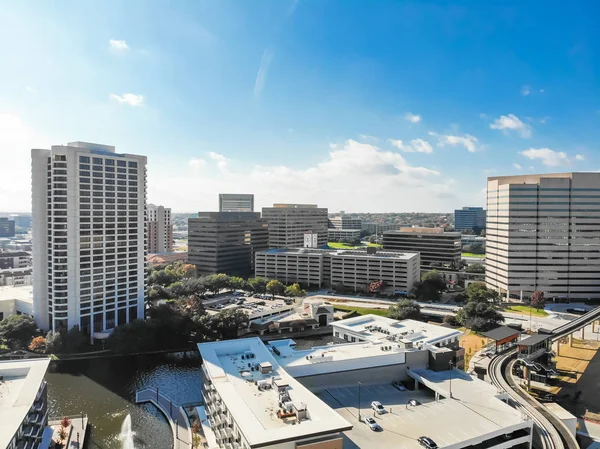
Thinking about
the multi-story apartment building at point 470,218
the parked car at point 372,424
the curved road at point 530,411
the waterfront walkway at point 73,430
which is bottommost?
the waterfront walkway at point 73,430

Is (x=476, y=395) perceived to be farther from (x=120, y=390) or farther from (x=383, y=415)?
(x=120, y=390)

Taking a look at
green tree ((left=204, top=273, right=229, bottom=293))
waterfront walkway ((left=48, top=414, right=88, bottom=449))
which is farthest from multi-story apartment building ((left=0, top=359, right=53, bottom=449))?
green tree ((left=204, top=273, right=229, bottom=293))

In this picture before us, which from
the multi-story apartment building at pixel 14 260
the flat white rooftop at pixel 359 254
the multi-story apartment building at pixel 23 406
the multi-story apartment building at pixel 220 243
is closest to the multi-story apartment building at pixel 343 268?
the flat white rooftop at pixel 359 254

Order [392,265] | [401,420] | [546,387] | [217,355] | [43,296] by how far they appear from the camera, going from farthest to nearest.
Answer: [392,265], [43,296], [546,387], [217,355], [401,420]

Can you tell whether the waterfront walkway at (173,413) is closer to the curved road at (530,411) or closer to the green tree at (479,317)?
the curved road at (530,411)

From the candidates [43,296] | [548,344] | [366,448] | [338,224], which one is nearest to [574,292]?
[548,344]

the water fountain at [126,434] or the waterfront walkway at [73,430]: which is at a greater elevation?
the waterfront walkway at [73,430]

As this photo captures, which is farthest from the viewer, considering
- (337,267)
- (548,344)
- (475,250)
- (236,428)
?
(475,250)

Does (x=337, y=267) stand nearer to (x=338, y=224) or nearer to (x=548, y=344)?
(x=548, y=344)
